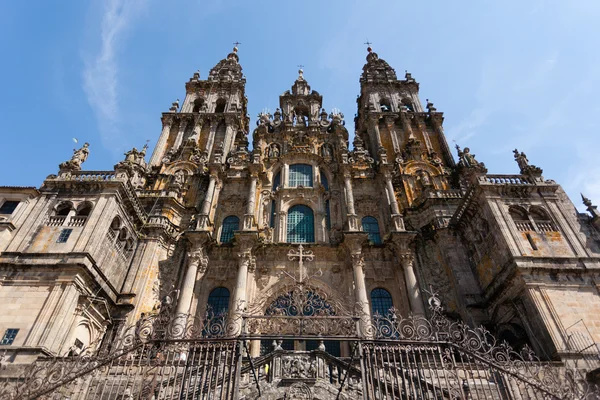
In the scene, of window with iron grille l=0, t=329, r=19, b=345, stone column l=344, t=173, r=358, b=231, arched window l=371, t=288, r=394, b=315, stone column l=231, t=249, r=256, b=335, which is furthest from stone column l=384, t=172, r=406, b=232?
window with iron grille l=0, t=329, r=19, b=345

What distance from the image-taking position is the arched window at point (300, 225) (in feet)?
75.3

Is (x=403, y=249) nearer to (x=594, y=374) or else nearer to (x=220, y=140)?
(x=594, y=374)

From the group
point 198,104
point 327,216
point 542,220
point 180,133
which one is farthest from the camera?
point 198,104

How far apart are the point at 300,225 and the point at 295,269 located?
3664 mm

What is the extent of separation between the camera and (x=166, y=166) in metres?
27.1

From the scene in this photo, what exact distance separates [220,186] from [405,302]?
14137mm

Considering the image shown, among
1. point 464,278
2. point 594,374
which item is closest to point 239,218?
point 464,278

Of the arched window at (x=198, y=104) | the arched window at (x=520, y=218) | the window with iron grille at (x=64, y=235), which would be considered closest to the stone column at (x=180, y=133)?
the arched window at (x=198, y=104)

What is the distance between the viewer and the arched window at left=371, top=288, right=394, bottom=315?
19.9 metres

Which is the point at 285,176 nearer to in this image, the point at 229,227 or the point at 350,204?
the point at 229,227

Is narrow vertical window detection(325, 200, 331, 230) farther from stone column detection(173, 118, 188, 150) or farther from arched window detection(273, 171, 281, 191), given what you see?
stone column detection(173, 118, 188, 150)

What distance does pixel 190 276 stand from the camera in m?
19.4

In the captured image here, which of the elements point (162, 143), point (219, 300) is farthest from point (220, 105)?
point (219, 300)

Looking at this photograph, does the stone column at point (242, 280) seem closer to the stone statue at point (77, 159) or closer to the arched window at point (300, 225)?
the arched window at point (300, 225)
